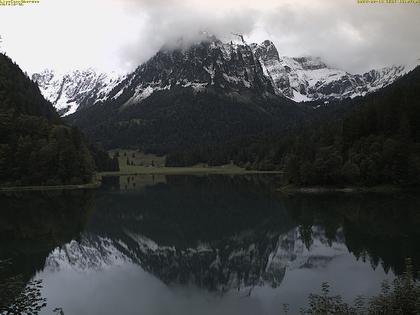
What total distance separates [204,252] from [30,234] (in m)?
25.3

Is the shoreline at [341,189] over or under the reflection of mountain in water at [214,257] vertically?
over

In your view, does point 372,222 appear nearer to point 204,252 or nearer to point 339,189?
point 204,252

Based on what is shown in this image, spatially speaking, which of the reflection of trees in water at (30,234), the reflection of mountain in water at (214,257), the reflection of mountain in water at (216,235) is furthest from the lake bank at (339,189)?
the reflection of mountain in water at (214,257)

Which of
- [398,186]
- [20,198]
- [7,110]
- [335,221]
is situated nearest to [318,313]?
[335,221]

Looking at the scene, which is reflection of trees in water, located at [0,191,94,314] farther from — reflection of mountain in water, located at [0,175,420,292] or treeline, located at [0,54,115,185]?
treeline, located at [0,54,115,185]

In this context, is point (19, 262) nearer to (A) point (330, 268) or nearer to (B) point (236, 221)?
(A) point (330, 268)

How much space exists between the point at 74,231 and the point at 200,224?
18.1 metres

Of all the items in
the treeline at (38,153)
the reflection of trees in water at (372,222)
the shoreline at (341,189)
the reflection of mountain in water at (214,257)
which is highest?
the treeline at (38,153)

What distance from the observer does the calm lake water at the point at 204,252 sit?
32.2 metres

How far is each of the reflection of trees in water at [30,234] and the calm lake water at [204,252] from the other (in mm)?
157

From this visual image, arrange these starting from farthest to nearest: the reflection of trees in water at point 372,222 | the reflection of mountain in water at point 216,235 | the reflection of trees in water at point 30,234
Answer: the reflection of trees in water at point 372,222 < the reflection of mountain in water at point 216,235 < the reflection of trees in water at point 30,234

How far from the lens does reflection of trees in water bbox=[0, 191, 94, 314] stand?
62.2 ft

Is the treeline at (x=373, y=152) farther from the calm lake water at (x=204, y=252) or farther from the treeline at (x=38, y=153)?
the treeline at (x=38, y=153)

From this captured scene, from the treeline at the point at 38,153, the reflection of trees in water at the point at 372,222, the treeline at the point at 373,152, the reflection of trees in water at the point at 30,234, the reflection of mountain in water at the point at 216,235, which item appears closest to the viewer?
the reflection of trees in water at the point at 30,234
